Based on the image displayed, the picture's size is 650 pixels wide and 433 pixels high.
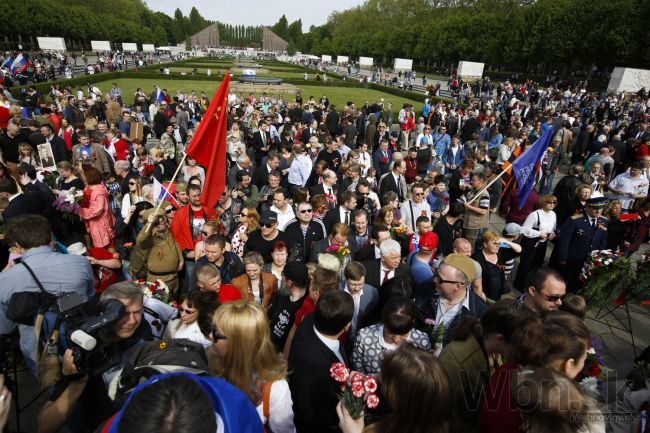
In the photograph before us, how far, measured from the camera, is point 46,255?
3.19 meters

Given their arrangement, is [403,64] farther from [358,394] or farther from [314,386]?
[358,394]

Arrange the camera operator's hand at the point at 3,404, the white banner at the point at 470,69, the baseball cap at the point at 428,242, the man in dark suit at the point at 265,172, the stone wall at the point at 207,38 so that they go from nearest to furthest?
the camera operator's hand at the point at 3,404 → the baseball cap at the point at 428,242 → the man in dark suit at the point at 265,172 → the white banner at the point at 470,69 → the stone wall at the point at 207,38

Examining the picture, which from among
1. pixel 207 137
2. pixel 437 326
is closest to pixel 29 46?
pixel 207 137

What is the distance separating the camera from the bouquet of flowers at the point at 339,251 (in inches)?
185

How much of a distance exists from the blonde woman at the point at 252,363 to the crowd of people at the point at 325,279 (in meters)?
0.01

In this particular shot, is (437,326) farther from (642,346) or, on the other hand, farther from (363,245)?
(642,346)

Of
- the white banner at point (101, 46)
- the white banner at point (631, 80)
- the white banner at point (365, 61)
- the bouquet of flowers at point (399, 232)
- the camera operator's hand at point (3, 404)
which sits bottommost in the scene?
the bouquet of flowers at point (399, 232)

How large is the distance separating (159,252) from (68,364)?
280cm

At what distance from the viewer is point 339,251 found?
4789mm

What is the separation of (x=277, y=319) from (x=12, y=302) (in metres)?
2.18

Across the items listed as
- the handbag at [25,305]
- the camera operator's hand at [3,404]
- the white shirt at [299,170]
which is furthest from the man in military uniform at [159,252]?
the white shirt at [299,170]

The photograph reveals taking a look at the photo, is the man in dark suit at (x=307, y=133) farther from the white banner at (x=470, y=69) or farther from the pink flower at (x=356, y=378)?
the white banner at (x=470, y=69)

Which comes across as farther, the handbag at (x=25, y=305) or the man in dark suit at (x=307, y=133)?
the man in dark suit at (x=307, y=133)

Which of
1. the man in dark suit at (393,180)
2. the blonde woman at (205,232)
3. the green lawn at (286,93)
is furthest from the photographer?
the green lawn at (286,93)
